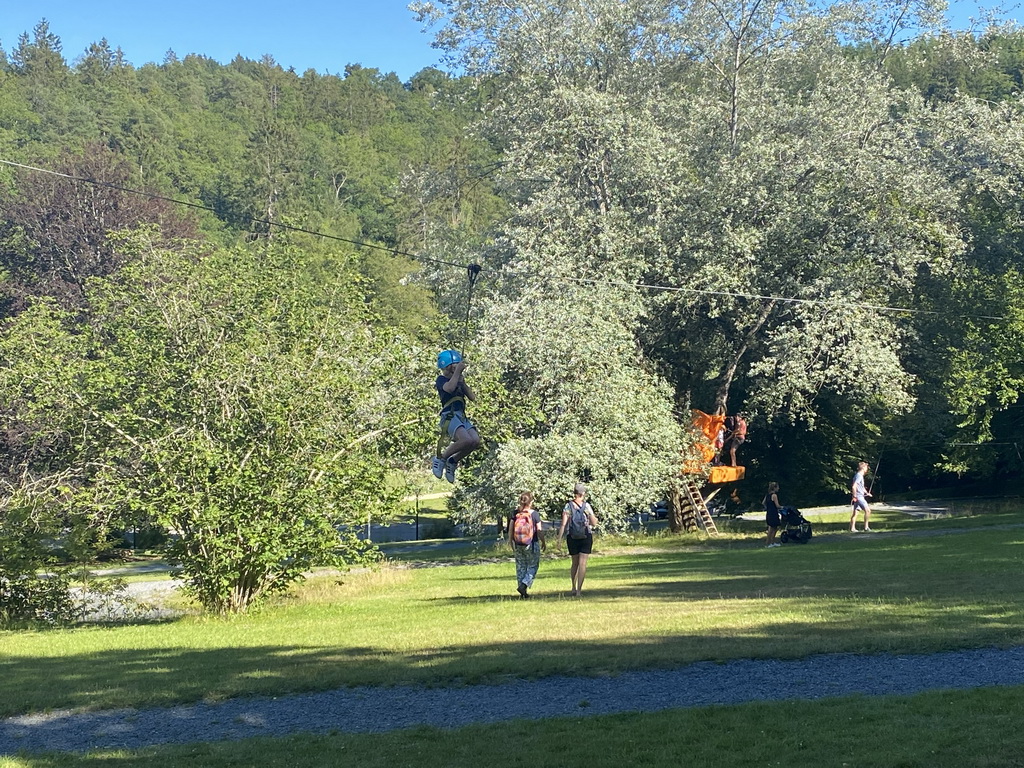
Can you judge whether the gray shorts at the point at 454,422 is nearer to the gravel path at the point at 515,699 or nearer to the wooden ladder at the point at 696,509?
the gravel path at the point at 515,699

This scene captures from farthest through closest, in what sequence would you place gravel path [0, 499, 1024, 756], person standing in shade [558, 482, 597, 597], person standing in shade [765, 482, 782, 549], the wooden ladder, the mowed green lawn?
the wooden ladder
person standing in shade [765, 482, 782, 549]
person standing in shade [558, 482, 597, 597]
the mowed green lawn
gravel path [0, 499, 1024, 756]

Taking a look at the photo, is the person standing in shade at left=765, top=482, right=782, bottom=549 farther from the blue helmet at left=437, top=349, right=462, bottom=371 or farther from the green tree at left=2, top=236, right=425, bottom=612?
the blue helmet at left=437, top=349, right=462, bottom=371

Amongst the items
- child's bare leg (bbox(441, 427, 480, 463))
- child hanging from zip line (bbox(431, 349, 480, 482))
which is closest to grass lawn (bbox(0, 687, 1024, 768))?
child's bare leg (bbox(441, 427, 480, 463))

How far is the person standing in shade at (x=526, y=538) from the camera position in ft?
60.0

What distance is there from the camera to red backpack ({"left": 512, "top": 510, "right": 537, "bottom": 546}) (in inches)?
719

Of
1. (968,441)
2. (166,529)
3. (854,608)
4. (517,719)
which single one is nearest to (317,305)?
(166,529)

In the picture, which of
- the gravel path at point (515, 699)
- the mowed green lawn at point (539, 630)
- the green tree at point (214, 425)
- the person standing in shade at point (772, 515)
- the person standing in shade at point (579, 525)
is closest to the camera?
the gravel path at point (515, 699)

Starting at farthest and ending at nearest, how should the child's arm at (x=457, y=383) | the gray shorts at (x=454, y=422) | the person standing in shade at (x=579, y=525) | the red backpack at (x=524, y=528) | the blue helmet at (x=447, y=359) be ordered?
the red backpack at (x=524, y=528), the person standing in shade at (x=579, y=525), the gray shorts at (x=454, y=422), the child's arm at (x=457, y=383), the blue helmet at (x=447, y=359)

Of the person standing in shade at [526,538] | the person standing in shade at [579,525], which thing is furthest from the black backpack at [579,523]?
the person standing in shade at [526,538]

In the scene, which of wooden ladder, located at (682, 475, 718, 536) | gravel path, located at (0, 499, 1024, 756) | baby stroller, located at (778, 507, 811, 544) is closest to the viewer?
gravel path, located at (0, 499, 1024, 756)

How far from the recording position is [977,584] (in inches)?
657

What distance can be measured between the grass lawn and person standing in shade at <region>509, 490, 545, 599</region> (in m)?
8.54

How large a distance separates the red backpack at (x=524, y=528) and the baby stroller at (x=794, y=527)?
12.1 m

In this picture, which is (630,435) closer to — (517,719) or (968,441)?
(968,441)
